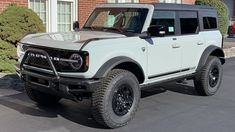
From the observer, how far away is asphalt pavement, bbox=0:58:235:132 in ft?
20.1

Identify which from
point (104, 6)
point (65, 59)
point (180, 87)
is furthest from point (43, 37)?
point (180, 87)

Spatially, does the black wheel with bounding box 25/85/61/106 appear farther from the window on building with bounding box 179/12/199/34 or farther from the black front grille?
the window on building with bounding box 179/12/199/34

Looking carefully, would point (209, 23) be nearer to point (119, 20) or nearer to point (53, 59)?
point (119, 20)

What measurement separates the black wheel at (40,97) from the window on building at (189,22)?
2734 millimetres

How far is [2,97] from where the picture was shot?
7.92 meters

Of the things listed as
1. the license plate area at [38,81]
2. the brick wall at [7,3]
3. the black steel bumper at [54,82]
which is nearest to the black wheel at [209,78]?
the black steel bumper at [54,82]

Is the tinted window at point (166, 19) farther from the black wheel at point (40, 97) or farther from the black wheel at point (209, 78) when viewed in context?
the black wheel at point (40, 97)

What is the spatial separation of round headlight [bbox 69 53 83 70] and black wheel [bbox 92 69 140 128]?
0.43 meters

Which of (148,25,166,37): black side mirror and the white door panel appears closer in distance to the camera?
(148,25,166,37): black side mirror

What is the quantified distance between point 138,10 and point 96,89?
→ 2.00m

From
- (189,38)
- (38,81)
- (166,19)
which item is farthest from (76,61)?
(189,38)

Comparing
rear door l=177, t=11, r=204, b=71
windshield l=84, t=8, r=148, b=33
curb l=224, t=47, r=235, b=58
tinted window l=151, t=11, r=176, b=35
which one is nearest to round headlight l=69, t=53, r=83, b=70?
windshield l=84, t=8, r=148, b=33

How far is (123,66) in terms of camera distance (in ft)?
20.7

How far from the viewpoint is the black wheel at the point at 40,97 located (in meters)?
7.07
